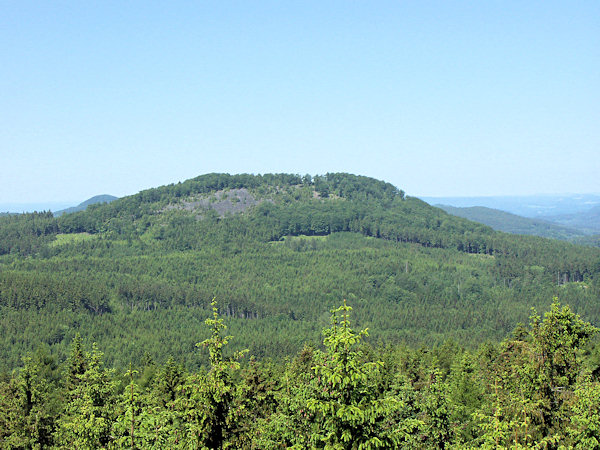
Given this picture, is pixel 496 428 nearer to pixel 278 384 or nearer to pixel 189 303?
pixel 278 384

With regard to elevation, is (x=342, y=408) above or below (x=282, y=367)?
above

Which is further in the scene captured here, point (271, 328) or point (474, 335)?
point (271, 328)

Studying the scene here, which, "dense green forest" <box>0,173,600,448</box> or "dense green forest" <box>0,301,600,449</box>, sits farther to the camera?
"dense green forest" <box>0,173,600,448</box>

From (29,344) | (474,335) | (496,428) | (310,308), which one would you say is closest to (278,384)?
(496,428)

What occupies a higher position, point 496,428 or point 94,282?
point 496,428

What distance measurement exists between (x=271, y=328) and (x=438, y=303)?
232ft

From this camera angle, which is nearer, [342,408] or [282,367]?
[342,408]

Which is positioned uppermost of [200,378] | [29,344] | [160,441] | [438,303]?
[200,378]

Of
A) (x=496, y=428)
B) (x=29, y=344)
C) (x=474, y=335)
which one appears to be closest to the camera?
(x=496, y=428)

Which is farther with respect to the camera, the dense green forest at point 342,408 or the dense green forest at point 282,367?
the dense green forest at point 282,367

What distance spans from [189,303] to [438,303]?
9520 centimetres

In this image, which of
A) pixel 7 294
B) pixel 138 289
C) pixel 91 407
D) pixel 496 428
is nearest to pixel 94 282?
pixel 138 289

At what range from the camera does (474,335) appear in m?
139

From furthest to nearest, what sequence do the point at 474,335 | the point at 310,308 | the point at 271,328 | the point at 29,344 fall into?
the point at 310,308 → the point at 271,328 → the point at 474,335 → the point at 29,344
